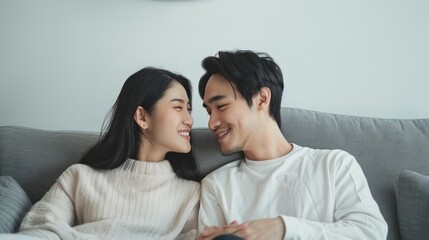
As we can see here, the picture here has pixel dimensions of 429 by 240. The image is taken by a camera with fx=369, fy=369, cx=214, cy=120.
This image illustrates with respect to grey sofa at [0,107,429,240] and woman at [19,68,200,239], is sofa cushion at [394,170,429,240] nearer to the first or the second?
grey sofa at [0,107,429,240]

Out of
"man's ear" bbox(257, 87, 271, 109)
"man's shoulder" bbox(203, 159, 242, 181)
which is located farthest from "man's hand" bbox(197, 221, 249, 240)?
"man's ear" bbox(257, 87, 271, 109)

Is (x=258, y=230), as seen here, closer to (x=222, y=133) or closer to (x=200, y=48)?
(x=222, y=133)

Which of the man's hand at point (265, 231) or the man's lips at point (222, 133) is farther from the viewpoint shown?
the man's lips at point (222, 133)

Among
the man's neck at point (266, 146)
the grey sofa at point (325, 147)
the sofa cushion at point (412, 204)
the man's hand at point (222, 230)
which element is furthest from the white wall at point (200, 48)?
the man's hand at point (222, 230)

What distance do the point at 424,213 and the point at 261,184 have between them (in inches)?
20.2

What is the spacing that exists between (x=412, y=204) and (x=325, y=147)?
1.10 feet

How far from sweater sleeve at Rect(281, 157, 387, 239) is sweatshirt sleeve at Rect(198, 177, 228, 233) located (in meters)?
0.28

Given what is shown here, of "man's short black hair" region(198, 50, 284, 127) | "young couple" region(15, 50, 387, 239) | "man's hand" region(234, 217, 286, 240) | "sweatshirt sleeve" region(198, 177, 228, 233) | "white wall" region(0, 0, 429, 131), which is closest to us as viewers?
"man's hand" region(234, 217, 286, 240)

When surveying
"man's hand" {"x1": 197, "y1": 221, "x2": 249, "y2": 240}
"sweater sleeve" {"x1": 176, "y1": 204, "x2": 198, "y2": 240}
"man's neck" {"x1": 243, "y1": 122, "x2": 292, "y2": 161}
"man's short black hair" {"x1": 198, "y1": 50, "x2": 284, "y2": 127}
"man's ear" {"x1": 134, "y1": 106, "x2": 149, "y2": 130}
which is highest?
"man's short black hair" {"x1": 198, "y1": 50, "x2": 284, "y2": 127}

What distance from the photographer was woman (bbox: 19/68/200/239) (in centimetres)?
124

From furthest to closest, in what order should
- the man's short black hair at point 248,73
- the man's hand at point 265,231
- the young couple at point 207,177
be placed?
the man's short black hair at point 248,73 < the young couple at point 207,177 < the man's hand at point 265,231

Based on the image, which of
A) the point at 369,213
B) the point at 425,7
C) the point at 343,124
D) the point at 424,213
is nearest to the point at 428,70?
the point at 425,7

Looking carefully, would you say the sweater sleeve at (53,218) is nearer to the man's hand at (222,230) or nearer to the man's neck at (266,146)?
the man's hand at (222,230)

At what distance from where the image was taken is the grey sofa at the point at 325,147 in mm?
1235
